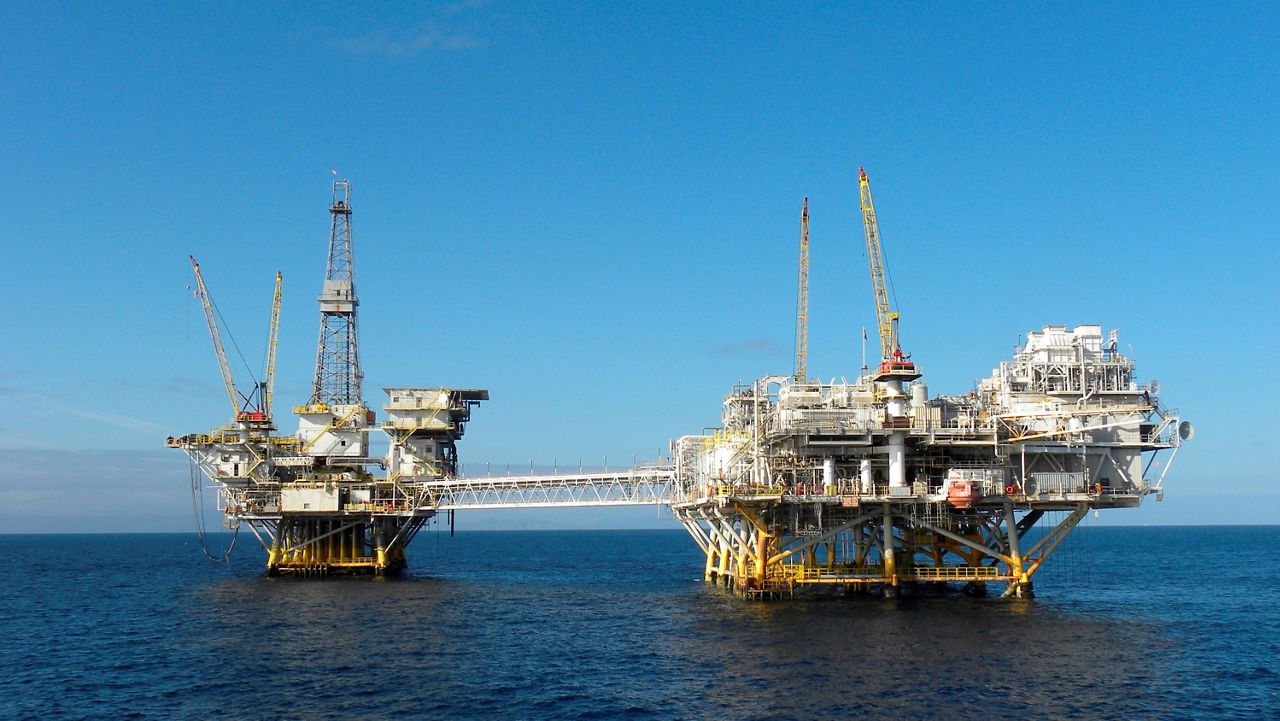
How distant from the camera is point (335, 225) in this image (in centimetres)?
10400

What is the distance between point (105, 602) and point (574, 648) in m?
43.3

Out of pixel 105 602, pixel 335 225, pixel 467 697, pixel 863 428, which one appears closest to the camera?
pixel 467 697

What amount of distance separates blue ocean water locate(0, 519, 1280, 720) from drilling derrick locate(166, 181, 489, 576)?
10789 mm

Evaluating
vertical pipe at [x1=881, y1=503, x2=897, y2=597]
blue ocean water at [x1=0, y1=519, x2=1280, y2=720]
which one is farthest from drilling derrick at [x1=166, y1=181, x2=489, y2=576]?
vertical pipe at [x1=881, y1=503, x2=897, y2=597]

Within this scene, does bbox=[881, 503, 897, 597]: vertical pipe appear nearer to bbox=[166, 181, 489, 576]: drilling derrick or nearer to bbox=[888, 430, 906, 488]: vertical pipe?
bbox=[888, 430, 906, 488]: vertical pipe

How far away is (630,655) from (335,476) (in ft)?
156

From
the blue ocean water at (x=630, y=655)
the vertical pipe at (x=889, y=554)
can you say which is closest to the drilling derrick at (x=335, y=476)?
the blue ocean water at (x=630, y=655)

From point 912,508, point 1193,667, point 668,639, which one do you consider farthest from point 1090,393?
point 668,639

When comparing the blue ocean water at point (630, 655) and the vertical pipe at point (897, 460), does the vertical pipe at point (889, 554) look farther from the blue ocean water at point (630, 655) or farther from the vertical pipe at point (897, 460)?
the vertical pipe at point (897, 460)

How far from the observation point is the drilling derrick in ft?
290

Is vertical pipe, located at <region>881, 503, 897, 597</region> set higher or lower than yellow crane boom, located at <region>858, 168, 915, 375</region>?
lower

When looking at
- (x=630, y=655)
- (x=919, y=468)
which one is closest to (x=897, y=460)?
(x=919, y=468)

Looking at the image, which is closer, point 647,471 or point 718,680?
point 718,680

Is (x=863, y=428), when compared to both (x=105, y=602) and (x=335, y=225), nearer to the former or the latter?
(x=105, y=602)
